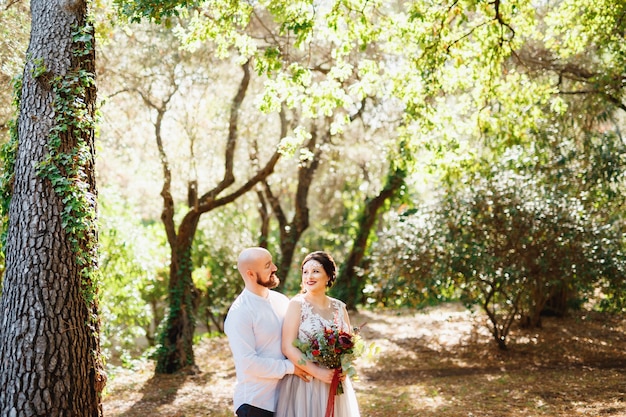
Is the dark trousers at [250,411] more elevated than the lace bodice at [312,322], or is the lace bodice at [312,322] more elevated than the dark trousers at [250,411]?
the lace bodice at [312,322]

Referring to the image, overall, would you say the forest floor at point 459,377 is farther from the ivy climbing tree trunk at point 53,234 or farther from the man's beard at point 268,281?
the man's beard at point 268,281

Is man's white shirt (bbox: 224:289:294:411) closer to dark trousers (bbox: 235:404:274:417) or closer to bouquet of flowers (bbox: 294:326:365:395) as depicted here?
dark trousers (bbox: 235:404:274:417)

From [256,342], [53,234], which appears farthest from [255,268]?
[53,234]

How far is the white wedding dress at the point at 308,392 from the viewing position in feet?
14.6

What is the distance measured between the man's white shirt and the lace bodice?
0.61 ft

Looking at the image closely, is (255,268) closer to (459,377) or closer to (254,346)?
(254,346)

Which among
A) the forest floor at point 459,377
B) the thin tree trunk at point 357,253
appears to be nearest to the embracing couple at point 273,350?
the forest floor at point 459,377

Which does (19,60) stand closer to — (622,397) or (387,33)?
(387,33)

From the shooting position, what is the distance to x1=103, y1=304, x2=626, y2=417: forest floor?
833 centimetres

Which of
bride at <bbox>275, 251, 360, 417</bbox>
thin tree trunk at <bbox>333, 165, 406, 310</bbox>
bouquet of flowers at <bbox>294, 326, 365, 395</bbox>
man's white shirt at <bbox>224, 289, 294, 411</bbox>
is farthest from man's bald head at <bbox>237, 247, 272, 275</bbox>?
thin tree trunk at <bbox>333, 165, 406, 310</bbox>

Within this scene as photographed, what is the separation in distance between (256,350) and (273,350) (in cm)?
13

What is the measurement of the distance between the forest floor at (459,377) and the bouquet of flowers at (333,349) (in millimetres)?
4104

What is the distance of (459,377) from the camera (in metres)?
10.3

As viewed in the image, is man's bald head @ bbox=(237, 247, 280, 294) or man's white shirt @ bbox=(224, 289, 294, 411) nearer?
man's white shirt @ bbox=(224, 289, 294, 411)
